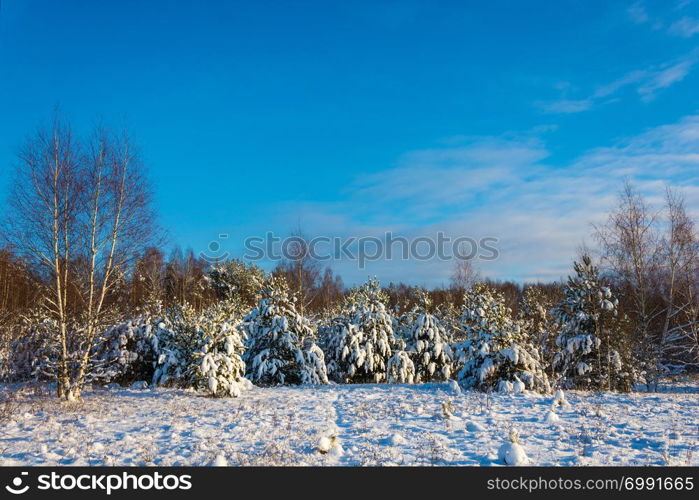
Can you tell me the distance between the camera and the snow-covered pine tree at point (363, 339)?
1583 centimetres

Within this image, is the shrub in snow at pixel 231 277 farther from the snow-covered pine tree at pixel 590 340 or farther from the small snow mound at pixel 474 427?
the small snow mound at pixel 474 427

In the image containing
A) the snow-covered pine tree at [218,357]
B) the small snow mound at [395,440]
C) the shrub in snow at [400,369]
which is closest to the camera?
the small snow mound at [395,440]

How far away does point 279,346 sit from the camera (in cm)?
1547

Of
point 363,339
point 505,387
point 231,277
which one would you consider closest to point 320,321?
point 363,339

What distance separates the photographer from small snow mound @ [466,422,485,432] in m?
7.20

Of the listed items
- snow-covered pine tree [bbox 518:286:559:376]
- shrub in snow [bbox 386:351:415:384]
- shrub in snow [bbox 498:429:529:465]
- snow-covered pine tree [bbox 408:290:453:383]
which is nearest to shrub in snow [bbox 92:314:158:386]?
shrub in snow [bbox 386:351:415:384]

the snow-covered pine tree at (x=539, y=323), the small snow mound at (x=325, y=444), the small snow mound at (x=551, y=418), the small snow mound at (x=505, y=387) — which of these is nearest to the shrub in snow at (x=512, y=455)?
the small snow mound at (x=325, y=444)

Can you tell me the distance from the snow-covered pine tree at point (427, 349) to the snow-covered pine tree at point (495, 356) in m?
3.21

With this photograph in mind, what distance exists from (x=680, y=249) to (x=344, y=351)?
57.7 ft

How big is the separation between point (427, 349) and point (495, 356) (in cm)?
436

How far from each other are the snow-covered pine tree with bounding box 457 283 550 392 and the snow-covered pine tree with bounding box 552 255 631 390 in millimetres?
4131

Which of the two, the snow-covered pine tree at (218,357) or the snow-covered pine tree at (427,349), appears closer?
the snow-covered pine tree at (218,357)
